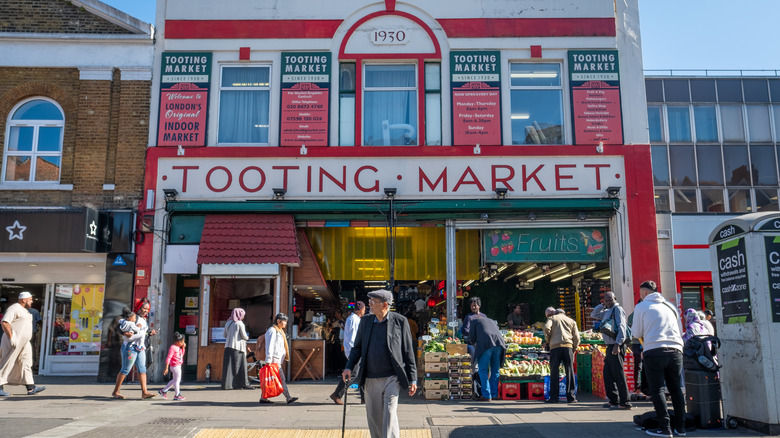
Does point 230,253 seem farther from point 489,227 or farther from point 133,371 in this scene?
point 489,227

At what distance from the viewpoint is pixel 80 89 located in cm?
1567

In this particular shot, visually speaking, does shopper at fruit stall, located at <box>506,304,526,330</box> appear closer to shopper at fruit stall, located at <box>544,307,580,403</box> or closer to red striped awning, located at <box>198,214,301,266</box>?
shopper at fruit stall, located at <box>544,307,580,403</box>

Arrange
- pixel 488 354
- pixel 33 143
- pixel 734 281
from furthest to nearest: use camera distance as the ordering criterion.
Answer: pixel 33 143 < pixel 488 354 < pixel 734 281

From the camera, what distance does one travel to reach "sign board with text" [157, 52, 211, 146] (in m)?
15.4

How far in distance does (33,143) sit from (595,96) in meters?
13.7

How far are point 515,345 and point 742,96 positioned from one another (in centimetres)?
2411

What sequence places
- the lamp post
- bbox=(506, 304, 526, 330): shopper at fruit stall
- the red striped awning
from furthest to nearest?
bbox=(506, 304, 526, 330): shopper at fruit stall
the lamp post
the red striped awning

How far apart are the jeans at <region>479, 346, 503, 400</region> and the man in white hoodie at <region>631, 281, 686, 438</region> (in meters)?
3.78

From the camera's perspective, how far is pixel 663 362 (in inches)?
315

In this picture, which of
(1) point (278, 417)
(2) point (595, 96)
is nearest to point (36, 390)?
(1) point (278, 417)

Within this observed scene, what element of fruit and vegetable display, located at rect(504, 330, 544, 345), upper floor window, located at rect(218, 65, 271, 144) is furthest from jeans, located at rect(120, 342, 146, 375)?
fruit and vegetable display, located at rect(504, 330, 544, 345)

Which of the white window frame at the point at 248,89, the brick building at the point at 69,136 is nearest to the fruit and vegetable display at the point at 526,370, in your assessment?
the white window frame at the point at 248,89

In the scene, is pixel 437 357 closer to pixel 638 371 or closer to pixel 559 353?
pixel 559 353

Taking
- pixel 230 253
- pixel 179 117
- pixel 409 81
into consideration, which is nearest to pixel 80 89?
pixel 179 117
